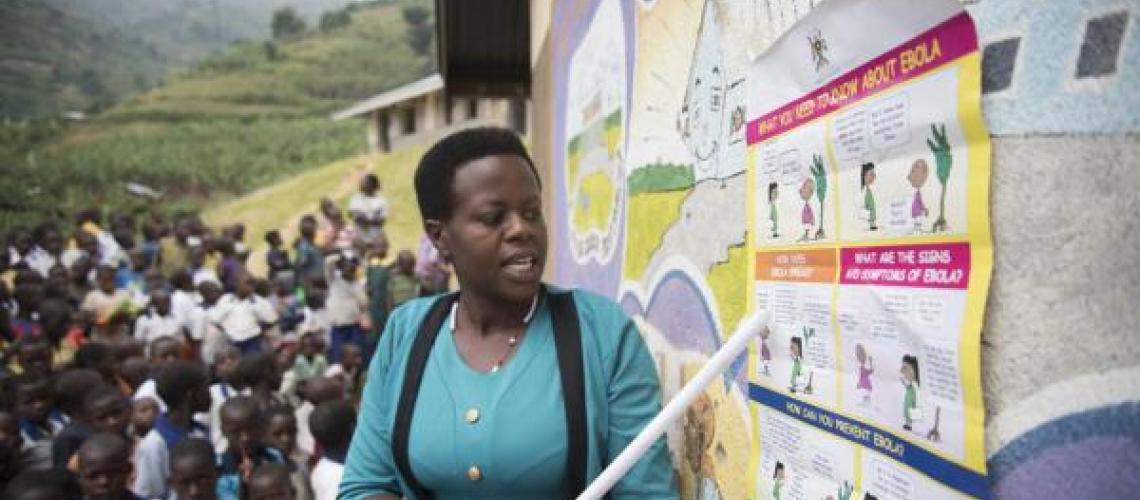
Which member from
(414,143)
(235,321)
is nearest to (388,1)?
(414,143)

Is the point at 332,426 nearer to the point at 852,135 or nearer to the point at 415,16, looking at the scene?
the point at 852,135

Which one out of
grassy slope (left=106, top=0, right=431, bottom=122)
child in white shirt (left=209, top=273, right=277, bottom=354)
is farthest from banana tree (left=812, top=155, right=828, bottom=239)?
grassy slope (left=106, top=0, right=431, bottom=122)

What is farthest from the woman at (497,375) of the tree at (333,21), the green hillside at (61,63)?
the tree at (333,21)

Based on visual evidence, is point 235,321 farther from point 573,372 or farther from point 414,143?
point 414,143

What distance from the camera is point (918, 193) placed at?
3.19 ft

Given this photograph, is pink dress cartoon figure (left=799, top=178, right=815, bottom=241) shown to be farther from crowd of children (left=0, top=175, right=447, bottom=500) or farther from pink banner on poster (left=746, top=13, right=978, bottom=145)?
crowd of children (left=0, top=175, right=447, bottom=500)

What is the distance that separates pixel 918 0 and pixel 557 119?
3164 millimetres

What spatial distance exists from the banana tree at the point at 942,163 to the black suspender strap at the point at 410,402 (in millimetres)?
1112

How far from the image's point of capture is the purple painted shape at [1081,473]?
74cm

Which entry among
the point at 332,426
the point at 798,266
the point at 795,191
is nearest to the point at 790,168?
the point at 795,191

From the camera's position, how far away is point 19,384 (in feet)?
14.3

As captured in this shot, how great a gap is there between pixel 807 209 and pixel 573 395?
0.58 m

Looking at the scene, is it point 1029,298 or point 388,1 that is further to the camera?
point 388,1

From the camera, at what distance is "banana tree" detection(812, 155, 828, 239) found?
1.21 meters
